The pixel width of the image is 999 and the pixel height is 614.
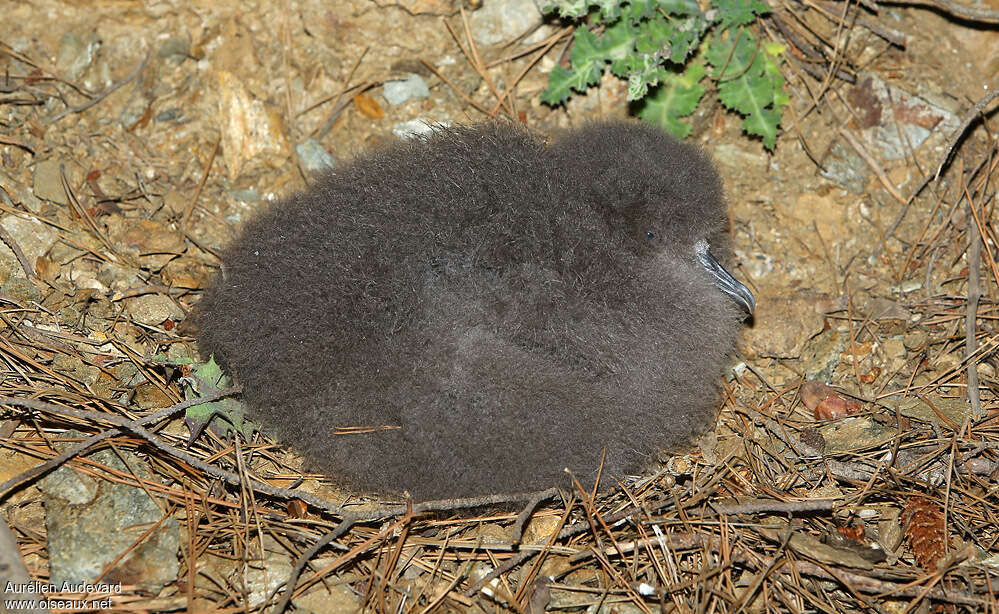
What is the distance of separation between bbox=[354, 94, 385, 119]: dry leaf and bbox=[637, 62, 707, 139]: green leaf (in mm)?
1539

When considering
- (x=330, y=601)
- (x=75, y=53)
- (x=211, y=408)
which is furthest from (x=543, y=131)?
(x=330, y=601)

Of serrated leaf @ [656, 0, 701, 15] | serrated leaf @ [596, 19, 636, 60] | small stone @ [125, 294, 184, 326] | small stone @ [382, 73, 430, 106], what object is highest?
serrated leaf @ [656, 0, 701, 15]

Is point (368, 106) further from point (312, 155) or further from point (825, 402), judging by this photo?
point (825, 402)

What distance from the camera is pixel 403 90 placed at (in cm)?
462

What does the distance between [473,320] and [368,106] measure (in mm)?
2174

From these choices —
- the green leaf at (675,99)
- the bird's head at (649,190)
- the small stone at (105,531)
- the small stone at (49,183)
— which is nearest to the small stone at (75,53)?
the small stone at (49,183)

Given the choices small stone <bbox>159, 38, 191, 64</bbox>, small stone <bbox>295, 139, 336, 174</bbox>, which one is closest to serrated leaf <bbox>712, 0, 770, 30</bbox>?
small stone <bbox>295, 139, 336, 174</bbox>

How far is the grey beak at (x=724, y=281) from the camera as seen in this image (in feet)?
11.6

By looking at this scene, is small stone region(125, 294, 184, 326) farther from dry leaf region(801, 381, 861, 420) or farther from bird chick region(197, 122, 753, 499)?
dry leaf region(801, 381, 861, 420)

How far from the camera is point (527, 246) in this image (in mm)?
3055

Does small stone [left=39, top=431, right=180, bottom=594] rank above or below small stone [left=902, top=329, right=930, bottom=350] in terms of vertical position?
above

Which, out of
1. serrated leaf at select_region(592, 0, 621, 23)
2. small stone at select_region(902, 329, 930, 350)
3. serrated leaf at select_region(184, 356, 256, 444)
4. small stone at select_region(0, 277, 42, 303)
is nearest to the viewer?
serrated leaf at select_region(184, 356, 256, 444)

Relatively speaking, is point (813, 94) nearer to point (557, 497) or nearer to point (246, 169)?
point (557, 497)

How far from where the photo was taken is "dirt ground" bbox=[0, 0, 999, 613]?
2.89 metres
